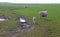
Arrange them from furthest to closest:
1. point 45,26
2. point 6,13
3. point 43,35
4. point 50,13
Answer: point 50,13 < point 6,13 < point 45,26 < point 43,35

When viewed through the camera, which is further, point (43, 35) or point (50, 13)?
point (50, 13)

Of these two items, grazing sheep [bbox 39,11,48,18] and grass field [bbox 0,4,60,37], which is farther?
grazing sheep [bbox 39,11,48,18]

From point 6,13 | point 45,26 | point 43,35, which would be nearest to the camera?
point 43,35

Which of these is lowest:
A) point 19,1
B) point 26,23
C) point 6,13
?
point 26,23

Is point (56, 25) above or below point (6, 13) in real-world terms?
below

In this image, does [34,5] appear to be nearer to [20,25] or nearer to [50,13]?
[50,13]

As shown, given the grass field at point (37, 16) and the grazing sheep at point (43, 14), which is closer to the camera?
the grass field at point (37, 16)

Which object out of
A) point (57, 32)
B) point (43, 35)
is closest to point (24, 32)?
point (43, 35)

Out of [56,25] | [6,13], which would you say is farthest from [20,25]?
[56,25]
